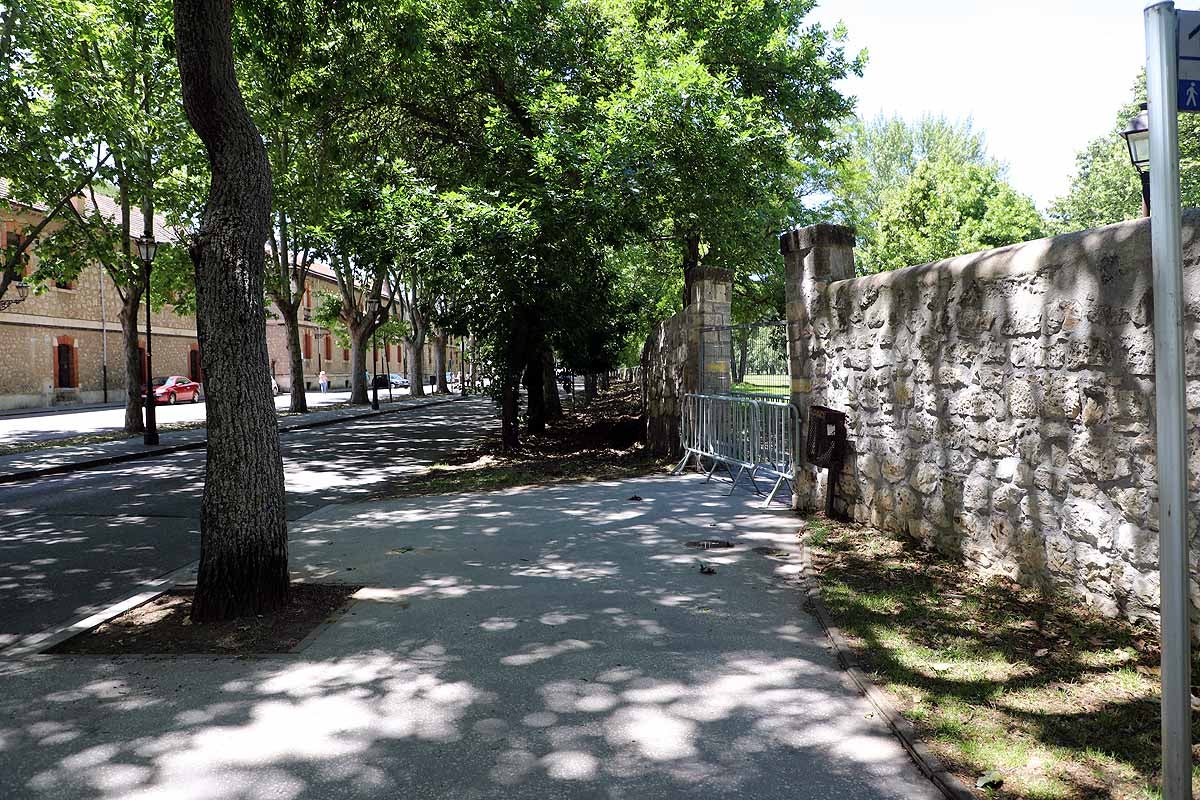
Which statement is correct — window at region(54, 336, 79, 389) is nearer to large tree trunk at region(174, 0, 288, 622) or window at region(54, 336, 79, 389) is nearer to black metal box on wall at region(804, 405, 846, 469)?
large tree trunk at region(174, 0, 288, 622)

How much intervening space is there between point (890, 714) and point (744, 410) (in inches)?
244

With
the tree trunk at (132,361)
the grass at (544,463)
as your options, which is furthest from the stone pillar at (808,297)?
the tree trunk at (132,361)

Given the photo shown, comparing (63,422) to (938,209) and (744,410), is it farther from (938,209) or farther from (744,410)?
(938,209)

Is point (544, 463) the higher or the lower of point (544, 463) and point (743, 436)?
the lower

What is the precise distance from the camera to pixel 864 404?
7074 millimetres

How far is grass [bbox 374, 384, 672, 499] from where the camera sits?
11273 mm

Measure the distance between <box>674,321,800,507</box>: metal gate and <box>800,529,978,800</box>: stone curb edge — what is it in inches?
140

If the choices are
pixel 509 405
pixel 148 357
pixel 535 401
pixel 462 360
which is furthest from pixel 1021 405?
pixel 462 360

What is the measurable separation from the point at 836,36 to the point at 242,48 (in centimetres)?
1544

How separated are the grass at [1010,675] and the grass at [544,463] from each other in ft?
20.8

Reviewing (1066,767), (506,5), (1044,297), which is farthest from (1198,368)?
(506,5)

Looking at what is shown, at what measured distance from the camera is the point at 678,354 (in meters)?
12.3

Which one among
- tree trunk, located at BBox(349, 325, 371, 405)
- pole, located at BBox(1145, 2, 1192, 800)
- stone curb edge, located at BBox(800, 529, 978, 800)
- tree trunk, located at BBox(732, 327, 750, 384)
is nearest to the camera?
pole, located at BBox(1145, 2, 1192, 800)

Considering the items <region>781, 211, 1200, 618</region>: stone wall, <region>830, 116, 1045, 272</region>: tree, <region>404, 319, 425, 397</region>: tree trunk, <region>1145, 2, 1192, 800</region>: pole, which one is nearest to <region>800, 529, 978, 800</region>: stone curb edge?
<region>1145, 2, 1192, 800</region>: pole
